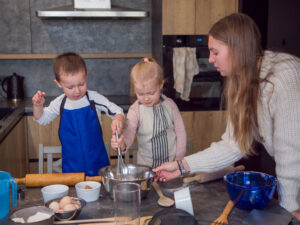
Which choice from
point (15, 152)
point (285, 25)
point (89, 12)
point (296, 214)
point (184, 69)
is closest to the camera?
point (296, 214)

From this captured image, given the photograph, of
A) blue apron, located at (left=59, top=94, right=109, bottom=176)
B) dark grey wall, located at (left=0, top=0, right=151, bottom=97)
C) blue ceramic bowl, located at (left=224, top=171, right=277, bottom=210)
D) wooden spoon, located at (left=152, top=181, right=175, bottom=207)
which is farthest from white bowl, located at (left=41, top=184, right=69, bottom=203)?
dark grey wall, located at (left=0, top=0, right=151, bottom=97)

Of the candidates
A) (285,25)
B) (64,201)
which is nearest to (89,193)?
(64,201)

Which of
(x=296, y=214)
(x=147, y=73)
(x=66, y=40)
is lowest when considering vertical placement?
(x=296, y=214)

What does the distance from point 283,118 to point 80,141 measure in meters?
1.12

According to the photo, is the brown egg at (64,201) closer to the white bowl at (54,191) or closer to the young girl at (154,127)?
the white bowl at (54,191)

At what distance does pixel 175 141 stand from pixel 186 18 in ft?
4.28

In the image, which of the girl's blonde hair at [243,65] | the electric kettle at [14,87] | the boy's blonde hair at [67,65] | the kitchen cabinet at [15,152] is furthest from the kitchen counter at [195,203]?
the electric kettle at [14,87]

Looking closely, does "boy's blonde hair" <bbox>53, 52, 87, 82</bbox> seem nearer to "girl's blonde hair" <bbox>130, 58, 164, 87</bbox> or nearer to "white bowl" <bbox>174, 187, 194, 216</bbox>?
"girl's blonde hair" <bbox>130, 58, 164, 87</bbox>

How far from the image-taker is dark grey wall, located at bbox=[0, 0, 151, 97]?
3277mm

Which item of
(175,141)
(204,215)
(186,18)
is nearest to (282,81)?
(204,215)

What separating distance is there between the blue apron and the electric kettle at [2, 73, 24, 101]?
1.40m

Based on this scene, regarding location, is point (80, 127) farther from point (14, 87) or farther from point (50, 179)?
point (14, 87)

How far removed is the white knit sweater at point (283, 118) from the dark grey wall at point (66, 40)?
221cm

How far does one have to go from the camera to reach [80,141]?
1984 mm
